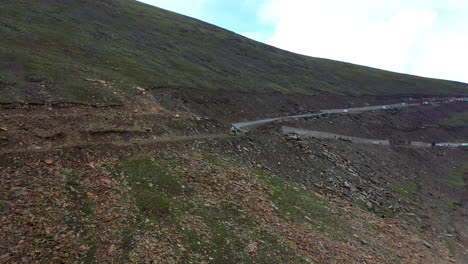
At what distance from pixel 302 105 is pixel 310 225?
127ft

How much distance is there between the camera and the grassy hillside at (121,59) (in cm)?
2581

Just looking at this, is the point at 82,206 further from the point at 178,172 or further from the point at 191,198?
the point at 178,172

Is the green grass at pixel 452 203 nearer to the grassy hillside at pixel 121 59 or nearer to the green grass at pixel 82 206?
the grassy hillside at pixel 121 59

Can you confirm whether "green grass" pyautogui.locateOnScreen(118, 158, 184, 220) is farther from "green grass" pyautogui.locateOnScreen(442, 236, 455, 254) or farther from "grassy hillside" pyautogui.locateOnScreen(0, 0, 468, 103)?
"green grass" pyautogui.locateOnScreen(442, 236, 455, 254)

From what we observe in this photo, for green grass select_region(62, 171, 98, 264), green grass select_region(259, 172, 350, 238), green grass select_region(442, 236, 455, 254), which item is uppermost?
green grass select_region(442, 236, 455, 254)

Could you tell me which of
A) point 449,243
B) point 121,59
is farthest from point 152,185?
Result: point 121,59

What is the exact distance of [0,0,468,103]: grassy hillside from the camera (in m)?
25.8

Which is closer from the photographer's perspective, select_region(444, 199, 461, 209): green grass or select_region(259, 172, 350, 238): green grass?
select_region(259, 172, 350, 238): green grass

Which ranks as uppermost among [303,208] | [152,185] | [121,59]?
[121,59]

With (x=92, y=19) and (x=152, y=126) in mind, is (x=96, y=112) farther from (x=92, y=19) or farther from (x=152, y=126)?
(x=92, y=19)

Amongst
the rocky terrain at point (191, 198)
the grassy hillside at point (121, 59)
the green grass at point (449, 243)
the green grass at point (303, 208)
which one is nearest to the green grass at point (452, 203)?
the rocky terrain at point (191, 198)

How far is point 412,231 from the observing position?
2325 cm

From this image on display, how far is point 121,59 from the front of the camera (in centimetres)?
4191

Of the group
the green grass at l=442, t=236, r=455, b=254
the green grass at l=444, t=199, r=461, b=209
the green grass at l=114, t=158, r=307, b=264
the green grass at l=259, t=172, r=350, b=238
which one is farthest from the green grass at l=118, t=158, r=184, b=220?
the green grass at l=444, t=199, r=461, b=209
